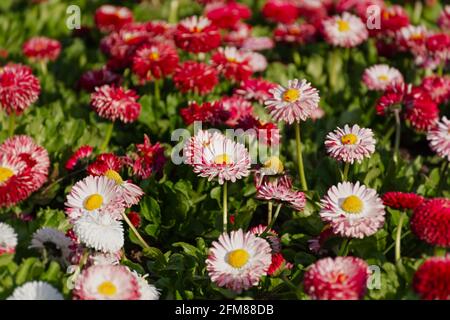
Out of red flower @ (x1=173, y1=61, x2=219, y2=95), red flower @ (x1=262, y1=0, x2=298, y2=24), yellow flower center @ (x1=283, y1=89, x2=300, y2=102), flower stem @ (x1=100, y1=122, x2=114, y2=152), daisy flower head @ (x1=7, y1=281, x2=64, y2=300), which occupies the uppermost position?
red flower @ (x1=262, y1=0, x2=298, y2=24)

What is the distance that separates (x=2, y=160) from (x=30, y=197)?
1.04 feet

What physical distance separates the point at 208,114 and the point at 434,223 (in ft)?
5.04

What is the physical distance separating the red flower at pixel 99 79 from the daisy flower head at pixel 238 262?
1.92 meters

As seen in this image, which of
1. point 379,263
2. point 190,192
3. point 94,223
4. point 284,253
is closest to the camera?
point 94,223

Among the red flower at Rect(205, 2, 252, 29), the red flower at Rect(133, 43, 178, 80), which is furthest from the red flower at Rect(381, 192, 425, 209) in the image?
the red flower at Rect(205, 2, 252, 29)

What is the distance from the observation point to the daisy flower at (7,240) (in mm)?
2820

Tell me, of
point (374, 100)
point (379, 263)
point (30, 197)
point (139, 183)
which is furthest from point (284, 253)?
point (374, 100)

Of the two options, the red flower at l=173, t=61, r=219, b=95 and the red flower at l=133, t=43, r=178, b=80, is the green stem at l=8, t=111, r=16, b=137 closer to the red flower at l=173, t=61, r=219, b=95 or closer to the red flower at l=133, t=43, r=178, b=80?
the red flower at l=133, t=43, r=178, b=80

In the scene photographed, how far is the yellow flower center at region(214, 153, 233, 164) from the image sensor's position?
2.99 metres

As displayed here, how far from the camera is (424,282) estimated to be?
2.35 m

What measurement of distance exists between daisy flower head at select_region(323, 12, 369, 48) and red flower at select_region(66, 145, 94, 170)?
5.86 feet

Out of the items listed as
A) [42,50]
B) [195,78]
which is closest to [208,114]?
[195,78]

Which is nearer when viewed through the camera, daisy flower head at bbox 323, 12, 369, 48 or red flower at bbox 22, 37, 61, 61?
daisy flower head at bbox 323, 12, 369, 48
